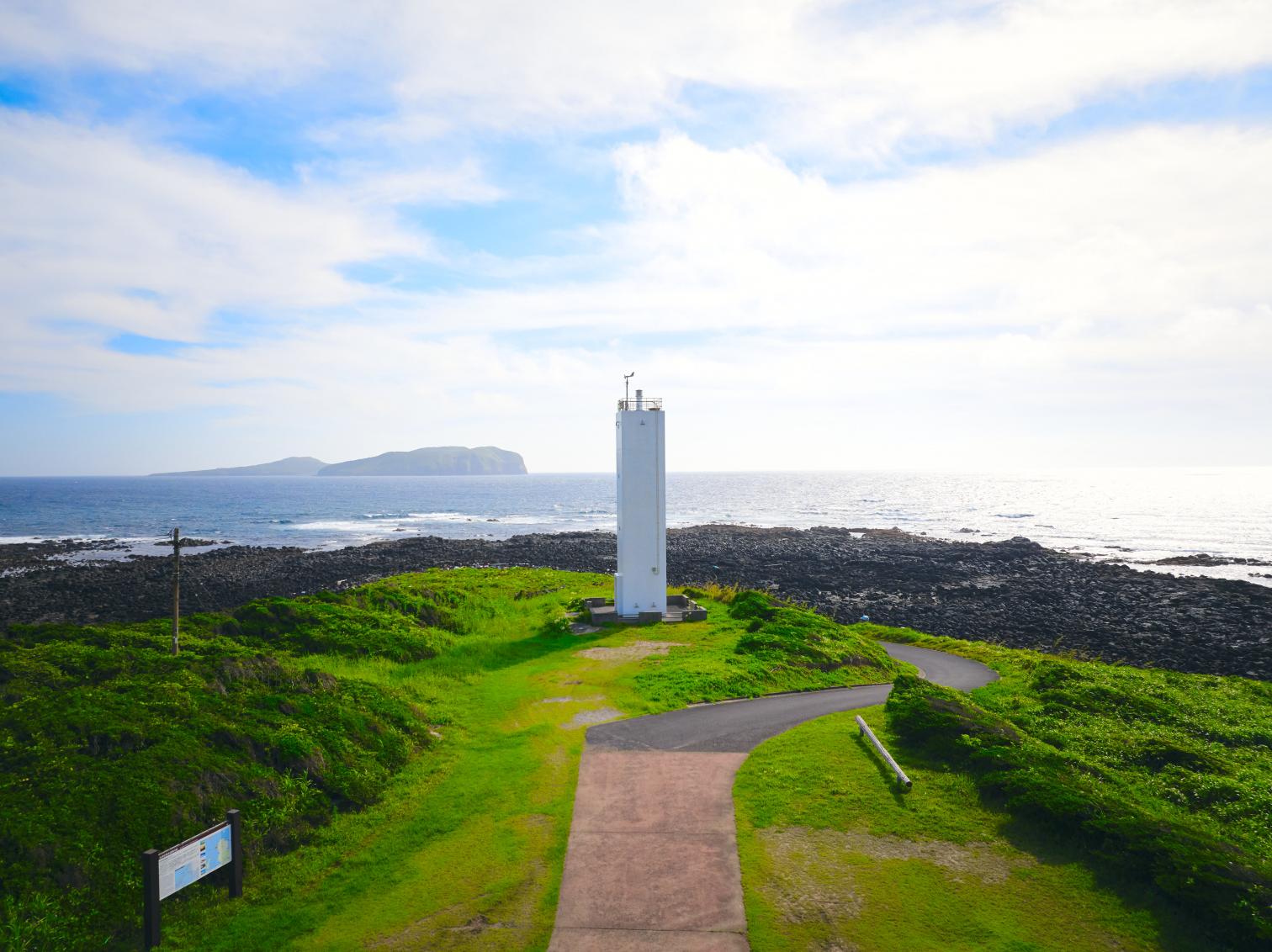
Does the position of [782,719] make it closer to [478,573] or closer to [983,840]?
[983,840]

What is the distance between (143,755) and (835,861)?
1000 centimetres

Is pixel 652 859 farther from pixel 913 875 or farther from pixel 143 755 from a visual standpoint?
pixel 143 755

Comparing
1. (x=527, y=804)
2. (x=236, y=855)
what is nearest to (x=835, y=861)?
(x=527, y=804)

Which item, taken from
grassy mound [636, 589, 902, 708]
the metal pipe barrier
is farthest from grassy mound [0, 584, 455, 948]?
the metal pipe barrier

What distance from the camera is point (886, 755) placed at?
1308cm

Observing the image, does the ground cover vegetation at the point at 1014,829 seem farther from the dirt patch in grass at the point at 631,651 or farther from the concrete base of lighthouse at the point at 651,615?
the concrete base of lighthouse at the point at 651,615

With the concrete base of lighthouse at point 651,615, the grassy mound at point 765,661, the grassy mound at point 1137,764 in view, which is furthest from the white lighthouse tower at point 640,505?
the grassy mound at point 1137,764

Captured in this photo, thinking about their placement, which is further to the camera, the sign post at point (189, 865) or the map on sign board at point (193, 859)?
the map on sign board at point (193, 859)

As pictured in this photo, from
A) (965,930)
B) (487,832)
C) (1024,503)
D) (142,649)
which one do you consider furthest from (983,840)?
(1024,503)

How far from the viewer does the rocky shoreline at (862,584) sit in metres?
36.0

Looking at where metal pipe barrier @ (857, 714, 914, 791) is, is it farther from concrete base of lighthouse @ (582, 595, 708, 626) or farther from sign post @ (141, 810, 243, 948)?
concrete base of lighthouse @ (582, 595, 708, 626)

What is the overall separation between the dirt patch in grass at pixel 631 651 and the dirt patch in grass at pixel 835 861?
10.8 metres

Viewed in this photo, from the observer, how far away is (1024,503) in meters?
146

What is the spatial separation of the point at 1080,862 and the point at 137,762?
1326cm
